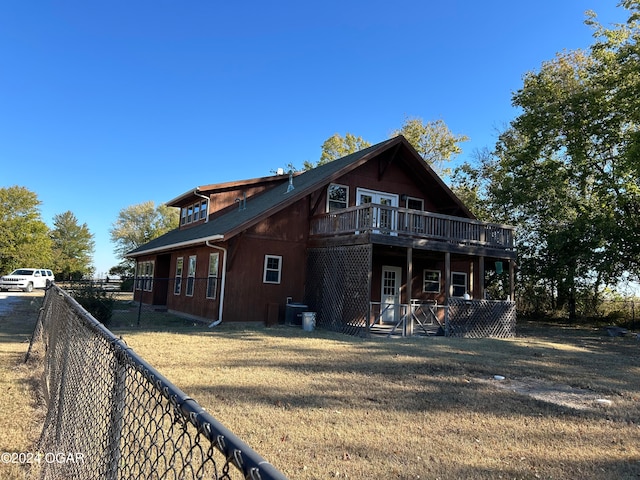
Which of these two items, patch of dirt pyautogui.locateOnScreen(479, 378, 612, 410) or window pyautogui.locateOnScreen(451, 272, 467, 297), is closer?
patch of dirt pyautogui.locateOnScreen(479, 378, 612, 410)

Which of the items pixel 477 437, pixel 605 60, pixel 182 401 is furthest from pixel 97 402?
pixel 605 60

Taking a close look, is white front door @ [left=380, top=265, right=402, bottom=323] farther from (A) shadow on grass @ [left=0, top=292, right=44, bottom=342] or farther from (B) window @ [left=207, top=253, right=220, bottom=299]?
(A) shadow on grass @ [left=0, top=292, right=44, bottom=342]

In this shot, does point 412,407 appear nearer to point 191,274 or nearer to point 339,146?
point 191,274

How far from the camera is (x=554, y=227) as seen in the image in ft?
74.7

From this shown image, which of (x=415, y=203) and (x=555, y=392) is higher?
(x=415, y=203)

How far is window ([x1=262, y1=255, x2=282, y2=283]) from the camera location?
15297mm

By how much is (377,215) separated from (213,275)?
633 cm

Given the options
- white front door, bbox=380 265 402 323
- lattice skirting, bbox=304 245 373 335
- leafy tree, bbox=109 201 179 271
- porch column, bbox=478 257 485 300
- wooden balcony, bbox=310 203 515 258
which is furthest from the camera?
leafy tree, bbox=109 201 179 271

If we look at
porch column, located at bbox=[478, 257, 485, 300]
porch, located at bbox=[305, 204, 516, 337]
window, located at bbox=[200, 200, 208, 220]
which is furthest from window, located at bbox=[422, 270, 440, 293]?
window, located at bbox=[200, 200, 208, 220]

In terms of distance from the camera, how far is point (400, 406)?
564 cm

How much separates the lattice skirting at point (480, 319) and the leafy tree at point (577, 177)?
7.93 metres

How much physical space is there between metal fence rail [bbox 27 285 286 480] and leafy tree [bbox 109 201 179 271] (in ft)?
173

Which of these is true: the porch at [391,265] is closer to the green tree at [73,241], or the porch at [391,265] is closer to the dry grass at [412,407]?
the dry grass at [412,407]

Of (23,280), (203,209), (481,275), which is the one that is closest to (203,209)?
(203,209)
